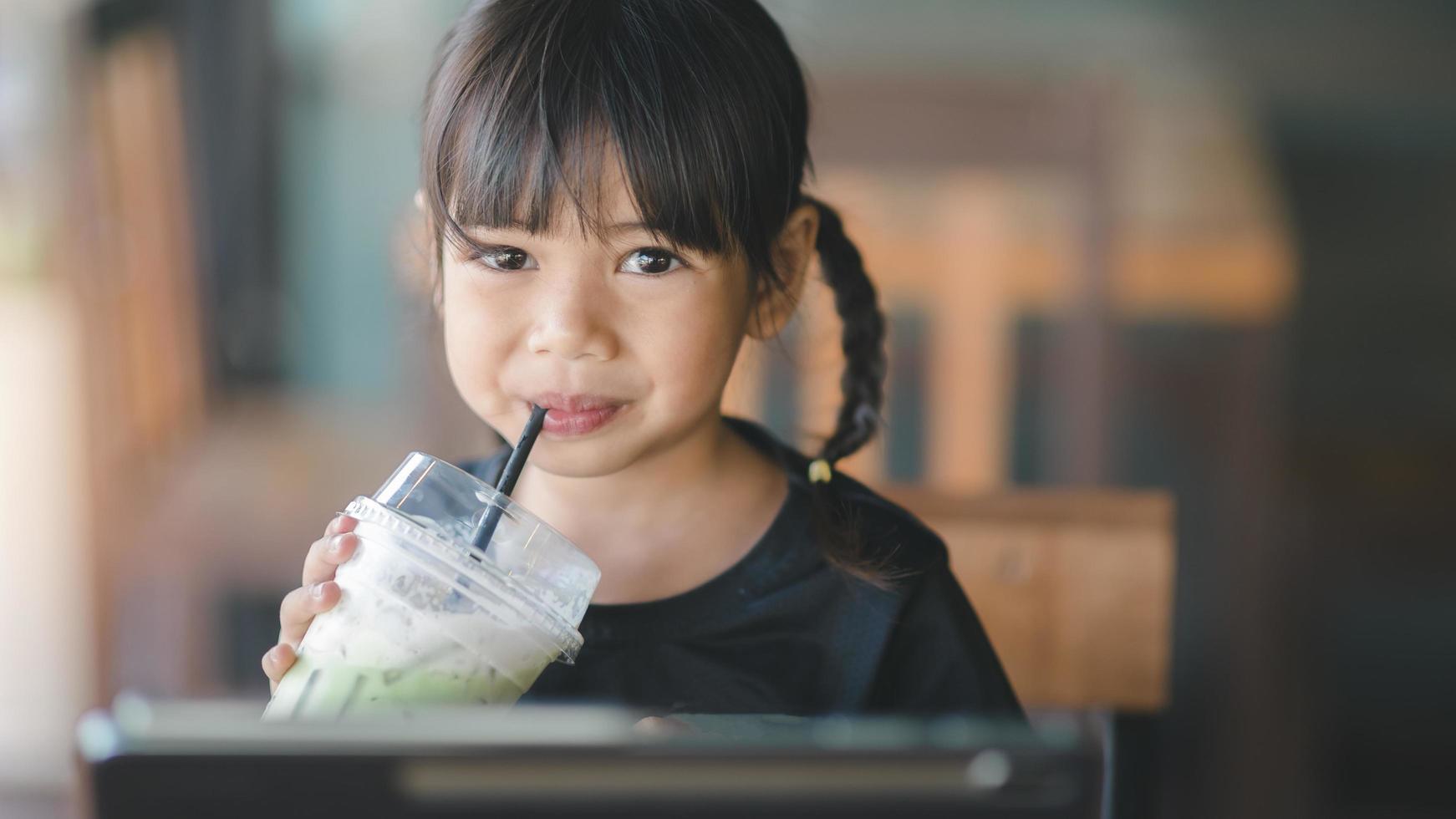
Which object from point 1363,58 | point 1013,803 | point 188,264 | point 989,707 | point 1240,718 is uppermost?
point 1363,58

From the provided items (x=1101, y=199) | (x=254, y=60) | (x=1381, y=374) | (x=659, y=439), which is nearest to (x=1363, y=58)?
(x=1381, y=374)

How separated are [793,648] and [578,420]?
7.4 inches

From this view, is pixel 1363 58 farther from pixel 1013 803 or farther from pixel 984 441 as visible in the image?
pixel 1013 803

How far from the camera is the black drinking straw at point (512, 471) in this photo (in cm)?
59

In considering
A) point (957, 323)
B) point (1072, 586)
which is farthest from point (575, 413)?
point (957, 323)

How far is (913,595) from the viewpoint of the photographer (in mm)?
781

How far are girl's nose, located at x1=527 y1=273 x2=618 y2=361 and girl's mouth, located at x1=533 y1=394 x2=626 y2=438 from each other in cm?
3

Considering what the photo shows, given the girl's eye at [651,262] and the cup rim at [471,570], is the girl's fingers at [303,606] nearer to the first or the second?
the cup rim at [471,570]

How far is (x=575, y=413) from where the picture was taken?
698mm

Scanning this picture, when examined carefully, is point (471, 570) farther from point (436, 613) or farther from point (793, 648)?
point (793, 648)

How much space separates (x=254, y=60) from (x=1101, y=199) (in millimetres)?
1456

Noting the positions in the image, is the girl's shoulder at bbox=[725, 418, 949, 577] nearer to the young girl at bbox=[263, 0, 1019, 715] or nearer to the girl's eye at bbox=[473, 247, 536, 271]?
the young girl at bbox=[263, 0, 1019, 715]

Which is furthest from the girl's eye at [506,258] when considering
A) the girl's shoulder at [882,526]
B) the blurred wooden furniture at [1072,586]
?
the blurred wooden furniture at [1072,586]

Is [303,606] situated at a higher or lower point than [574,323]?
lower
